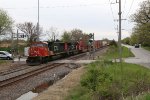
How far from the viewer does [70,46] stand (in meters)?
66.7

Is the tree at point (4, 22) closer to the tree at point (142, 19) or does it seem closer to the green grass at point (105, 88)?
the tree at point (142, 19)

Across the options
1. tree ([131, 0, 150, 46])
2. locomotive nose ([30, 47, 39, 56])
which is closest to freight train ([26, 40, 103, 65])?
locomotive nose ([30, 47, 39, 56])

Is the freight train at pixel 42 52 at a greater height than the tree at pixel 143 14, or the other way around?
the tree at pixel 143 14

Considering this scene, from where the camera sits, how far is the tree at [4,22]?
10594cm

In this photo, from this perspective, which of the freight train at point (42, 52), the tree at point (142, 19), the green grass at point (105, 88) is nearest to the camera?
the green grass at point (105, 88)

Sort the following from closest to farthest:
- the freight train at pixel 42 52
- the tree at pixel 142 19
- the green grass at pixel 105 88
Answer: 1. the green grass at pixel 105 88
2. the freight train at pixel 42 52
3. the tree at pixel 142 19

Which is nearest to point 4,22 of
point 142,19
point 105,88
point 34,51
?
point 142,19

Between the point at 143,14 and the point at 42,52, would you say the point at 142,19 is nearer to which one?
the point at 143,14

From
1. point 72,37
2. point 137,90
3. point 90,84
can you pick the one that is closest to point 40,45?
point 90,84

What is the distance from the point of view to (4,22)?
107250mm

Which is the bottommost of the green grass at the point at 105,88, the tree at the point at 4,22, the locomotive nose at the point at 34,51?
the green grass at the point at 105,88

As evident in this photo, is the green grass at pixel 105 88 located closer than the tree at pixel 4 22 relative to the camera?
Yes

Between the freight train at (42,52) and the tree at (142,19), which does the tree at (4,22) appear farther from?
the freight train at (42,52)

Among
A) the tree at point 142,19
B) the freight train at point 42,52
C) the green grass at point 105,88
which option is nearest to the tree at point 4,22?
the tree at point 142,19
